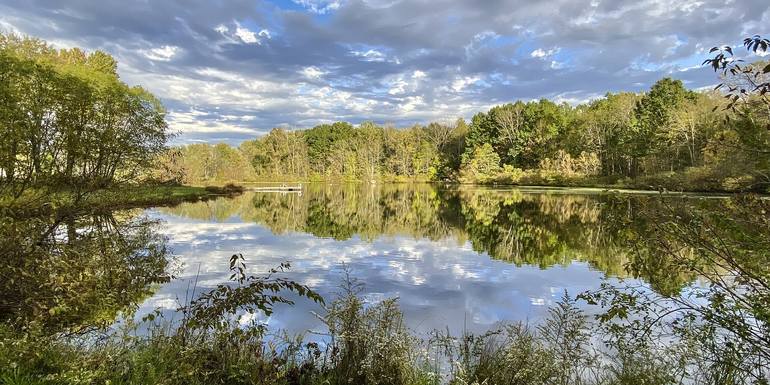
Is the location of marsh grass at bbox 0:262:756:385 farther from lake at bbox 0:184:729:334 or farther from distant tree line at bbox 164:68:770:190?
distant tree line at bbox 164:68:770:190

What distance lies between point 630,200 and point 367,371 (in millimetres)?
3092

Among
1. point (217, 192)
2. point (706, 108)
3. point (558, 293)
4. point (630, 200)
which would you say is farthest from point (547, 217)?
point (217, 192)

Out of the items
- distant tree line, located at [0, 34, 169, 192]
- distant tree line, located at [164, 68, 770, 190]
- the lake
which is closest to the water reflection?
the lake

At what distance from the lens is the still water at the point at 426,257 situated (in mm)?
8461

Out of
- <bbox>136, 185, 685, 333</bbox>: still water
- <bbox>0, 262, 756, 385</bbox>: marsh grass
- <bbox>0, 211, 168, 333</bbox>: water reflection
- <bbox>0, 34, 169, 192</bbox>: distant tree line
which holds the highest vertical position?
<bbox>0, 34, 169, 192</bbox>: distant tree line

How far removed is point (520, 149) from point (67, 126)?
224ft

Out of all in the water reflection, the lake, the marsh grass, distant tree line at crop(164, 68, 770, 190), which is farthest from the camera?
distant tree line at crop(164, 68, 770, 190)

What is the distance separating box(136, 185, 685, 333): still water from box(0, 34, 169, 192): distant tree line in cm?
367

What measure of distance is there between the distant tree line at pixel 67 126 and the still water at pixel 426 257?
3671 millimetres

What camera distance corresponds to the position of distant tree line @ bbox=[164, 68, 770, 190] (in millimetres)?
44125

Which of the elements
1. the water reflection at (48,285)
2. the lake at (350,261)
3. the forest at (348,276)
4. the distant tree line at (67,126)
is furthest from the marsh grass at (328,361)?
the distant tree line at (67,126)

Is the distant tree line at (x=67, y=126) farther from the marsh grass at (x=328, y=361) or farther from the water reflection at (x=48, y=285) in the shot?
the marsh grass at (x=328, y=361)

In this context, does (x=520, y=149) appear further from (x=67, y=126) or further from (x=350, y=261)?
(x=67, y=126)

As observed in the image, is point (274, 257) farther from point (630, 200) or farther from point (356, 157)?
point (356, 157)
